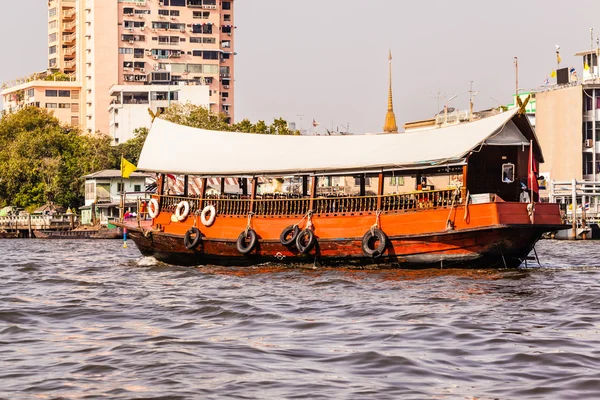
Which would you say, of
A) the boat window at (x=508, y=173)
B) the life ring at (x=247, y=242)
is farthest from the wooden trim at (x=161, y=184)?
the boat window at (x=508, y=173)

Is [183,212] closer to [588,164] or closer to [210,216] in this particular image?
[210,216]

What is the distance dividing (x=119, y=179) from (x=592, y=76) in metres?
29.1

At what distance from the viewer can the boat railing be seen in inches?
786

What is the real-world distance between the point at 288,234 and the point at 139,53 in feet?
233

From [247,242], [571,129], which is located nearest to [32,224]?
[571,129]

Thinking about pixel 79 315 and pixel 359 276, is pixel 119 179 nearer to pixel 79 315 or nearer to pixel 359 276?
pixel 359 276

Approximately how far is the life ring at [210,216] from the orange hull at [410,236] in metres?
0.13

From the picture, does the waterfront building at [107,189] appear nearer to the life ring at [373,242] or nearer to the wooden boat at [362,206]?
the wooden boat at [362,206]

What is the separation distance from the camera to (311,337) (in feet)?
38.9

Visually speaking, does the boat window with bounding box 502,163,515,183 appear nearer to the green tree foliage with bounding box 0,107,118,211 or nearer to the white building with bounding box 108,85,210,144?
the green tree foliage with bounding box 0,107,118,211

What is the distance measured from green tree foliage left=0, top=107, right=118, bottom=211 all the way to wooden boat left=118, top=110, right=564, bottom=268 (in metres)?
43.4

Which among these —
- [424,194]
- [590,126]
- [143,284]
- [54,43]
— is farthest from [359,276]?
[54,43]

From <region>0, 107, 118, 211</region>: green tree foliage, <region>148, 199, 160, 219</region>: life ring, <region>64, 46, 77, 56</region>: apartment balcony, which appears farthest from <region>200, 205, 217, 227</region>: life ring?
<region>64, 46, 77, 56</region>: apartment balcony

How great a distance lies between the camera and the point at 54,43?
109 metres
